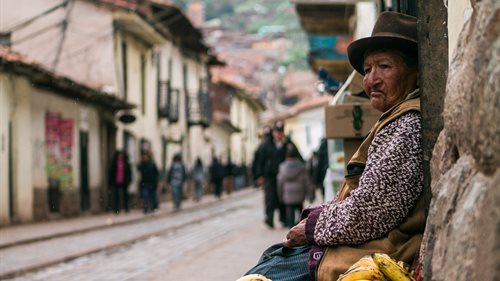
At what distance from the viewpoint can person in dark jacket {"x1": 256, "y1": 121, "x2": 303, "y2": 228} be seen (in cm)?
1683

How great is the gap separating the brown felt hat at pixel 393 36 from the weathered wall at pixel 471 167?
0.82 m

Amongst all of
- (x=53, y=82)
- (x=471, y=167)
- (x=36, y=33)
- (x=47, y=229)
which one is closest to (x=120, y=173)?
(x=53, y=82)

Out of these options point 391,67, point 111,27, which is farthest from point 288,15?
point 391,67

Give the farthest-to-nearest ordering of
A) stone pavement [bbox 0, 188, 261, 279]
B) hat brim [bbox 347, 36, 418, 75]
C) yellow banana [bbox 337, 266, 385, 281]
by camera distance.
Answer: stone pavement [bbox 0, 188, 261, 279]
hat brim [bbox 347, 36, 418, 75]
yellow banana [bbox 337, 266, 385, 281]

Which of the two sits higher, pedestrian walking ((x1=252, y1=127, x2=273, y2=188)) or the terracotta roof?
the terracotta roof

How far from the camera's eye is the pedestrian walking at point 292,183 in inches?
626

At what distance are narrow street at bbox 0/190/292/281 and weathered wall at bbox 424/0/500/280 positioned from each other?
646cm

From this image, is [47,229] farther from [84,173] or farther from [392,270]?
[392,270]

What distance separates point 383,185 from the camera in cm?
372

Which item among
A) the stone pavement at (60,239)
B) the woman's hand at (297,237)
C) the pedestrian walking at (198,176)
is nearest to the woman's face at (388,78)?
the woman's hand at (297,237)

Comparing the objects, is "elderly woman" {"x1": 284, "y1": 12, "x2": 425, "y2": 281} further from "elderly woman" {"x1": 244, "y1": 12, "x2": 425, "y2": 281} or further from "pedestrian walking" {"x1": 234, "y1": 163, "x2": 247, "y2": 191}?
"pedestrian walking" {"x1": 234, "y1": 163, "x2": 247, "y2": 191}

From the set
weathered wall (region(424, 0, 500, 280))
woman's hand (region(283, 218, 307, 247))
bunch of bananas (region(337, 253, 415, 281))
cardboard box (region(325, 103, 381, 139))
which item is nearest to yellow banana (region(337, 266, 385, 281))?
bunch of bananas (region(337, 253, 415, 281))

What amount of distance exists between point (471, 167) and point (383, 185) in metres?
0.89

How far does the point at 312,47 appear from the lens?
28156mm
